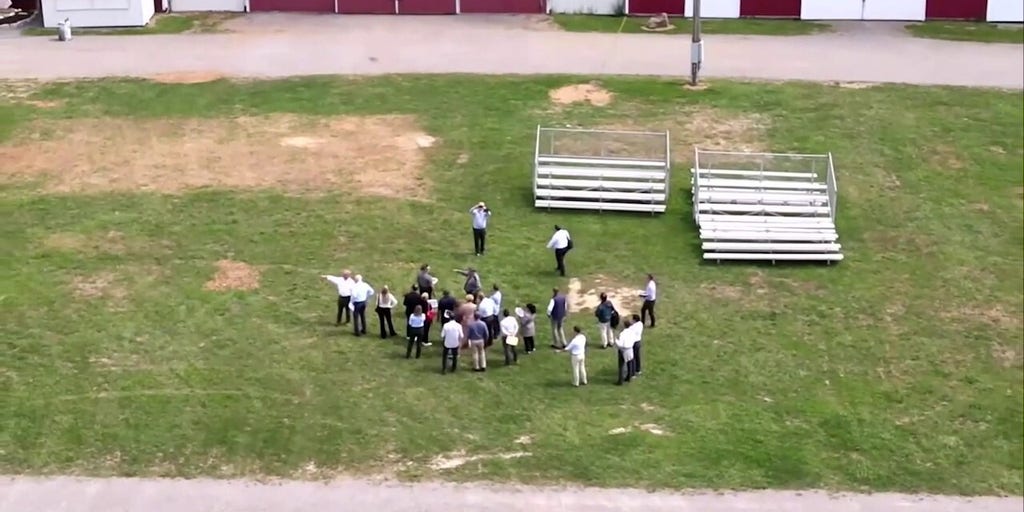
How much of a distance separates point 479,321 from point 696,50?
49.4ft

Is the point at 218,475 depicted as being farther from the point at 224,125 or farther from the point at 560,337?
the point at 224,125

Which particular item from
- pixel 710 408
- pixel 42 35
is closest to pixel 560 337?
pixel 710 408

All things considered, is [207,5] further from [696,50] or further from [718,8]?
[696,50]

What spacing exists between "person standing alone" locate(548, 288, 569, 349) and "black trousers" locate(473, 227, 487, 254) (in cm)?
349

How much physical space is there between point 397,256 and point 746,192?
7.63 metres

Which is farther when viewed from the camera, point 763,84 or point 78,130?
point 763,84

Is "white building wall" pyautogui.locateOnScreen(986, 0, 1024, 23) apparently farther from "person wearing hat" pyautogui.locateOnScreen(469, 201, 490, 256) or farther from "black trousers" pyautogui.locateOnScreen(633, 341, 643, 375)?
"black trousers" pyautogui.locateOnScreen(633, 341, 643, 375)

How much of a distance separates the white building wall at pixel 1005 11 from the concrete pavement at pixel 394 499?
25.5m

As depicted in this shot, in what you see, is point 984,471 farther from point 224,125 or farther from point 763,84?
point 224,125

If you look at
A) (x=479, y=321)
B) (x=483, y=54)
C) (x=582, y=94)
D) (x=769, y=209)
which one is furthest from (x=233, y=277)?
(x=483, y=54)

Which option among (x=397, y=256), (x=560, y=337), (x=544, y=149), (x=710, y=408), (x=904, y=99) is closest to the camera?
(x=710, y=408)

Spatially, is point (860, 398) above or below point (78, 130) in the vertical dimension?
below

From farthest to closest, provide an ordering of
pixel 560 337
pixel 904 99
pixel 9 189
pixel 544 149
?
pixel 904 99, pixel 544 149, pixel 9 189, pixel 560 337

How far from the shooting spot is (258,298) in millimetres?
27578
